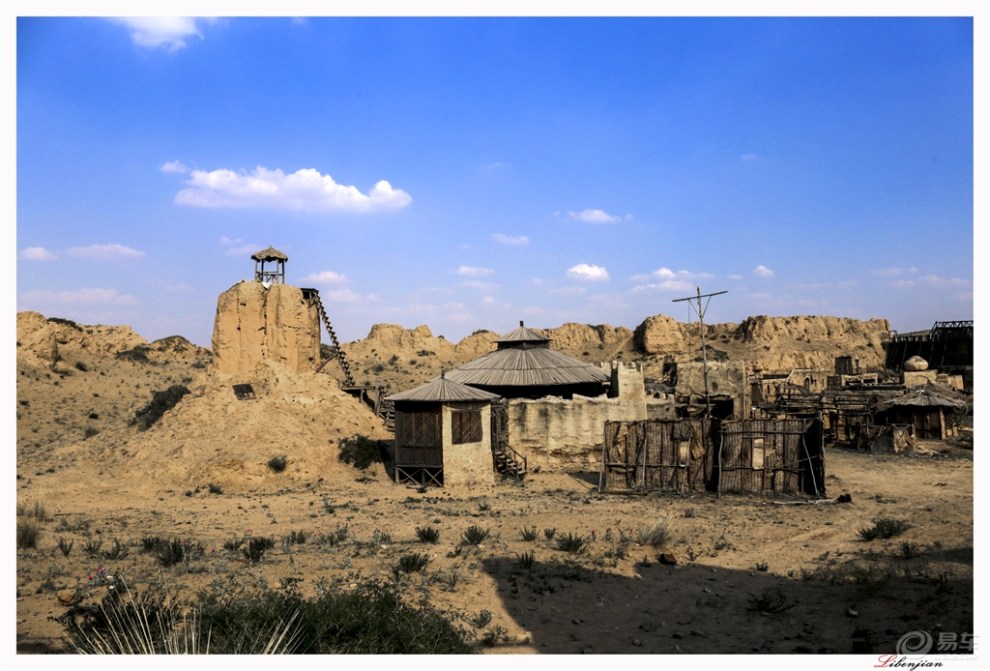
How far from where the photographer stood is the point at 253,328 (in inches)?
1017

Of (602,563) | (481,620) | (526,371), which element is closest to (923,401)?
(526,371)

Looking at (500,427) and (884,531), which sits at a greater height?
(500,427)

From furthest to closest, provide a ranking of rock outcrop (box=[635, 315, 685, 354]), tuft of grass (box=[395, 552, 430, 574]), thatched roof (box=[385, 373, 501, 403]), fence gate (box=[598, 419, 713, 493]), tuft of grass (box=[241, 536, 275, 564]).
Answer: rock outcrop (box=[635, 315, 685, 354]), thatched roof (box=[385, 373, 501, 403]), fence gate (box=[598, 419, 713, 493]), tuft of grass (box=[241, 536, 275, 564]), tuft of grass (box=[395, 552, 430, 574])

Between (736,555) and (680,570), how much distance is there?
1.54 meters

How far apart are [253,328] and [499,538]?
17.6 m

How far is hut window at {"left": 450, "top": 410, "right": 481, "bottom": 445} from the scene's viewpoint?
1977cm

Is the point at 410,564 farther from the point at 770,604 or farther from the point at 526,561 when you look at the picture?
the point at 770,604

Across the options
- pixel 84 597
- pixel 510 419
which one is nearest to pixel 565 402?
pixel 510 419

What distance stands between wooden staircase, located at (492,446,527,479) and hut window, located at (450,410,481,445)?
6.23 ft

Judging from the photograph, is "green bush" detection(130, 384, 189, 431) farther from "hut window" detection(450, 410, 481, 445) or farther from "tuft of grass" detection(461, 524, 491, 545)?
"tuft of grass" detection(461, 524, 491, 545)

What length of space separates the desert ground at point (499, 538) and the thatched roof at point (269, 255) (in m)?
5.44

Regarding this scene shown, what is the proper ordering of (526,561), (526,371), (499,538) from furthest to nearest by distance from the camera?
(526,371) < (499,538) < (526,561)

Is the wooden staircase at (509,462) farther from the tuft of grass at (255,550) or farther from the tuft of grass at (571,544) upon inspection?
the tuft of grass at (255,550)

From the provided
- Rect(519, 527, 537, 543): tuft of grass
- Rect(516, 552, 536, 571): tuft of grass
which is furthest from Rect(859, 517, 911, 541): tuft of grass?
Rect(516, 552, 536, 571): tuft of grass
